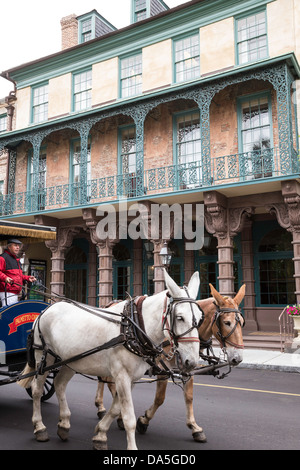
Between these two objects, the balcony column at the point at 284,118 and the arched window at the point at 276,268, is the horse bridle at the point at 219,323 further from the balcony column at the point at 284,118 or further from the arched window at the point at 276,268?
the arched window at the point at 276,268

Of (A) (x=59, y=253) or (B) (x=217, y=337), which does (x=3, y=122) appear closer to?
(A) (x=59, y=253)

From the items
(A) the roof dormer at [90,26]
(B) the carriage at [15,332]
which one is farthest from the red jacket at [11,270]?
→ (A) the roof dormer at [90,26]

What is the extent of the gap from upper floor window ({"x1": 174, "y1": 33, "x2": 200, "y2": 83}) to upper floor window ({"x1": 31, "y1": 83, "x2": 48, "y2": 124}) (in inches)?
269

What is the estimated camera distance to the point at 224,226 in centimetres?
1392

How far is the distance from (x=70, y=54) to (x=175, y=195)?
9393mm

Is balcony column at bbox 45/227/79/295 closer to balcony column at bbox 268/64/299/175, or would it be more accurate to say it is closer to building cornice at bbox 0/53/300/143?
building cornice at bbox 0/53/300/143

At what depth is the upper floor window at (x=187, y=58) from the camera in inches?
618

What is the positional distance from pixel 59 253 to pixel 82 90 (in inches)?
290

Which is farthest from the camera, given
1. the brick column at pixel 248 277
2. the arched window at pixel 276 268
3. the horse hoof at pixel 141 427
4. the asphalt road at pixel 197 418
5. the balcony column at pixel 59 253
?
the balcony column at pixel 59 253

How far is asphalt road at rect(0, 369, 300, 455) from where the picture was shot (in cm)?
469

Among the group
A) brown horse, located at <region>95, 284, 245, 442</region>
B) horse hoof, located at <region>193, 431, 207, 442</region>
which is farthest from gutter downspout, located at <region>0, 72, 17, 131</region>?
horse hoof, located at <region>193, 431, 207, 442</region>

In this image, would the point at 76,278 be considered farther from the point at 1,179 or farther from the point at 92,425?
the point at 92,425

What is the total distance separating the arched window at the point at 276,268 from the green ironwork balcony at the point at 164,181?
3.24 metres

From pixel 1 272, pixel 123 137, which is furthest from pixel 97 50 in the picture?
pixel 1 272
